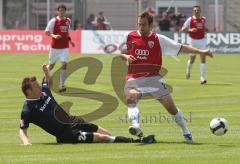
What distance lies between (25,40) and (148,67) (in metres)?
33.0

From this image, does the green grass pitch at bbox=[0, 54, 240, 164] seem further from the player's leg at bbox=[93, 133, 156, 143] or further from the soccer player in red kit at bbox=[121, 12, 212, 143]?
the soccer player in red kit at bbox=[121, 12, 212, 143]

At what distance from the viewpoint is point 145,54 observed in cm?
1328

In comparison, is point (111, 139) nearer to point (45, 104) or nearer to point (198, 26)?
point (45, 104)

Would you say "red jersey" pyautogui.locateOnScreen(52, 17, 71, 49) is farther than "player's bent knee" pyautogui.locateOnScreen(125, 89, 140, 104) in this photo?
Yes

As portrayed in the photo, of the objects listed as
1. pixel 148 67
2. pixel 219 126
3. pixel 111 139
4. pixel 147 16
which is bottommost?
pixel 111 139

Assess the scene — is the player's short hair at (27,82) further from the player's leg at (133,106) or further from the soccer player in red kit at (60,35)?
the soccer player in red kit at (60,35)

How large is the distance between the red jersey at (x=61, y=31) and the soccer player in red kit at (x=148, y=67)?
11.2 metres

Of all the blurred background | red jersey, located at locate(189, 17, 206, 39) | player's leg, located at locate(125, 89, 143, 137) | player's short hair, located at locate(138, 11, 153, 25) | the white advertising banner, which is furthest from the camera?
the blurred background

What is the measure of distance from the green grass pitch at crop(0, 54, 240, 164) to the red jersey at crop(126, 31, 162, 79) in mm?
1284

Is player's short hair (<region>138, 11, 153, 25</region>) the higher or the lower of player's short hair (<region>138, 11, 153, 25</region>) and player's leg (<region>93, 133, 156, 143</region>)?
the higher

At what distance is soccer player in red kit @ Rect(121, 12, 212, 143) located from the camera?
13.2 m

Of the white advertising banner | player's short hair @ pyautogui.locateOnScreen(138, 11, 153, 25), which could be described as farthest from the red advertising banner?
player's short hair @ pyautogui.locateOnScreen(138, 11, 153, 25)

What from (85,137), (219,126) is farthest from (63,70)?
(219,126)

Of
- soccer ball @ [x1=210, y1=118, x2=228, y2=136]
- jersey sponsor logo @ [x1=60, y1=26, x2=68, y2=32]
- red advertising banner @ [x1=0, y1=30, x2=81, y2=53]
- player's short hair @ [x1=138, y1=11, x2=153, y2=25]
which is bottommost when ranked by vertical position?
red advertising banner @ [x1=0, y1=30, x2=81, y2=53]
